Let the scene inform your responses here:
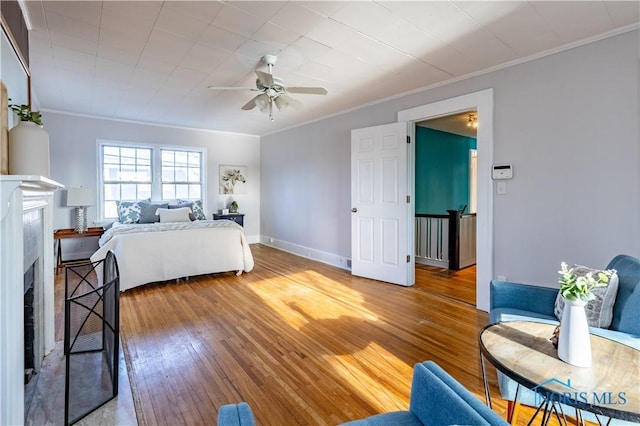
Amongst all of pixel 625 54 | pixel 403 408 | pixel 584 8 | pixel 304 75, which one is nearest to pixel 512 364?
pixel 403 408

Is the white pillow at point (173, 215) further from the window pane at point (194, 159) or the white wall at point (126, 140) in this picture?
the window pane at point (194, 159)

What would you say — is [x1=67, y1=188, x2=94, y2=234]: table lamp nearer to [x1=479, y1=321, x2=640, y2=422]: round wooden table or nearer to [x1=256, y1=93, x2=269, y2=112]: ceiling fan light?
[x1=256, y1=93, x2=269, y2=112]: ceiling fan light

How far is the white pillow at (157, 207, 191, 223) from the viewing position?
5.14 m

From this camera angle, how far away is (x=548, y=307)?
2.10 metres

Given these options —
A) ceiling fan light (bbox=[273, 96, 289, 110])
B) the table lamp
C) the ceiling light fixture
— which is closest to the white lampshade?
the table lamp

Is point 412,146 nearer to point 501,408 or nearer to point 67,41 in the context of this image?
point 501,408

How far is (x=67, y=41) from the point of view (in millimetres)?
2668

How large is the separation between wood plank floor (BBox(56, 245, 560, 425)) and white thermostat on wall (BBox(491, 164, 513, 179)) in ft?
4.58

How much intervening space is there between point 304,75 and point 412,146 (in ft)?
5.41

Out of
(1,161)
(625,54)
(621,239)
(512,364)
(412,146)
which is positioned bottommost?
(512,364)

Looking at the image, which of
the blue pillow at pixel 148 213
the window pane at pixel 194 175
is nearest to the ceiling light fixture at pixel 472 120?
the window pane at pixel 194 175

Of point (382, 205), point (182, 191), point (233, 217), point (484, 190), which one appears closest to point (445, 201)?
point (382, 205)

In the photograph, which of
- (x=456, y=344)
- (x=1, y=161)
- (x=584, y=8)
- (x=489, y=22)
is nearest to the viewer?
(x=1, y=161)

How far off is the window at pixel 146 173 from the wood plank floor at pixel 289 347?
2.65 m
